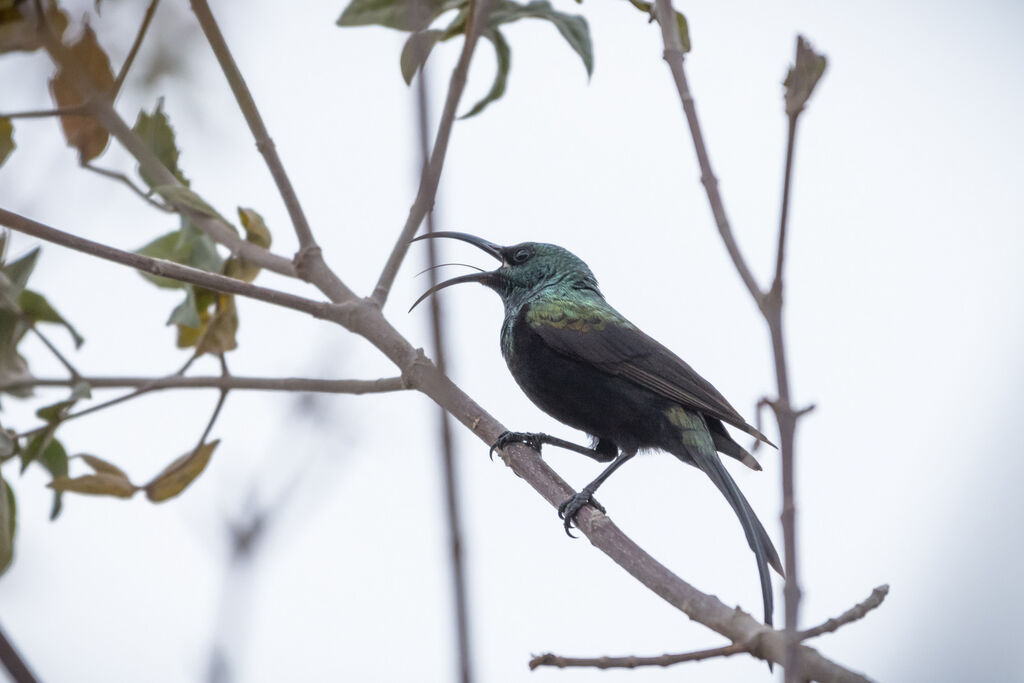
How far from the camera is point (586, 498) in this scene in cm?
335

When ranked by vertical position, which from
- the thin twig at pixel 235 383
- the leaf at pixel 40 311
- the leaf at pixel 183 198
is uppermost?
the leaf at pixel 183 198

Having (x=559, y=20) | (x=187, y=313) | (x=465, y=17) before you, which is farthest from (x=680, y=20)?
(x=187, y=313)

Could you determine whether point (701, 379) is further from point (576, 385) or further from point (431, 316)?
point (431, 316)

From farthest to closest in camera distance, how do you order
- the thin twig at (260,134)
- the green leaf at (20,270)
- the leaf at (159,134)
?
the leaf at (159,134) → the green leaf at (20,270) → the thin twig at (260,134)

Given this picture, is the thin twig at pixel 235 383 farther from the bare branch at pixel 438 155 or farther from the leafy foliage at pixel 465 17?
the leafy foliage at pixel 465 17

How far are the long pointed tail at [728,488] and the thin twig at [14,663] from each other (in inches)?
58.5

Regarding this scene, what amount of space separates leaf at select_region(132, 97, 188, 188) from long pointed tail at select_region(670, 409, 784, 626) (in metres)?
1.99

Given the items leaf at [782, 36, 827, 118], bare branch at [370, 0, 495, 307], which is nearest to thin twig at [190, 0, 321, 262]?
bare branch at [370, 0, 495, 307]

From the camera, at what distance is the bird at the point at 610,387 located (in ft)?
12.7

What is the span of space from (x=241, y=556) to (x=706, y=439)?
212 centimetres

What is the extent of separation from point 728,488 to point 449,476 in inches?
84.8

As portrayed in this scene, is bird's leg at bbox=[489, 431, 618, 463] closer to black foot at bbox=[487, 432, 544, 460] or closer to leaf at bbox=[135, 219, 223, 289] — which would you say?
black foot at bbox=[487, 432, 544, 460]

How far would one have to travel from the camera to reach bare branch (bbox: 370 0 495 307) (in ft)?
6.49

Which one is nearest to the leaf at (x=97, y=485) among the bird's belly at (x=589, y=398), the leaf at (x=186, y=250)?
the leaf at (x=186, y=250)
